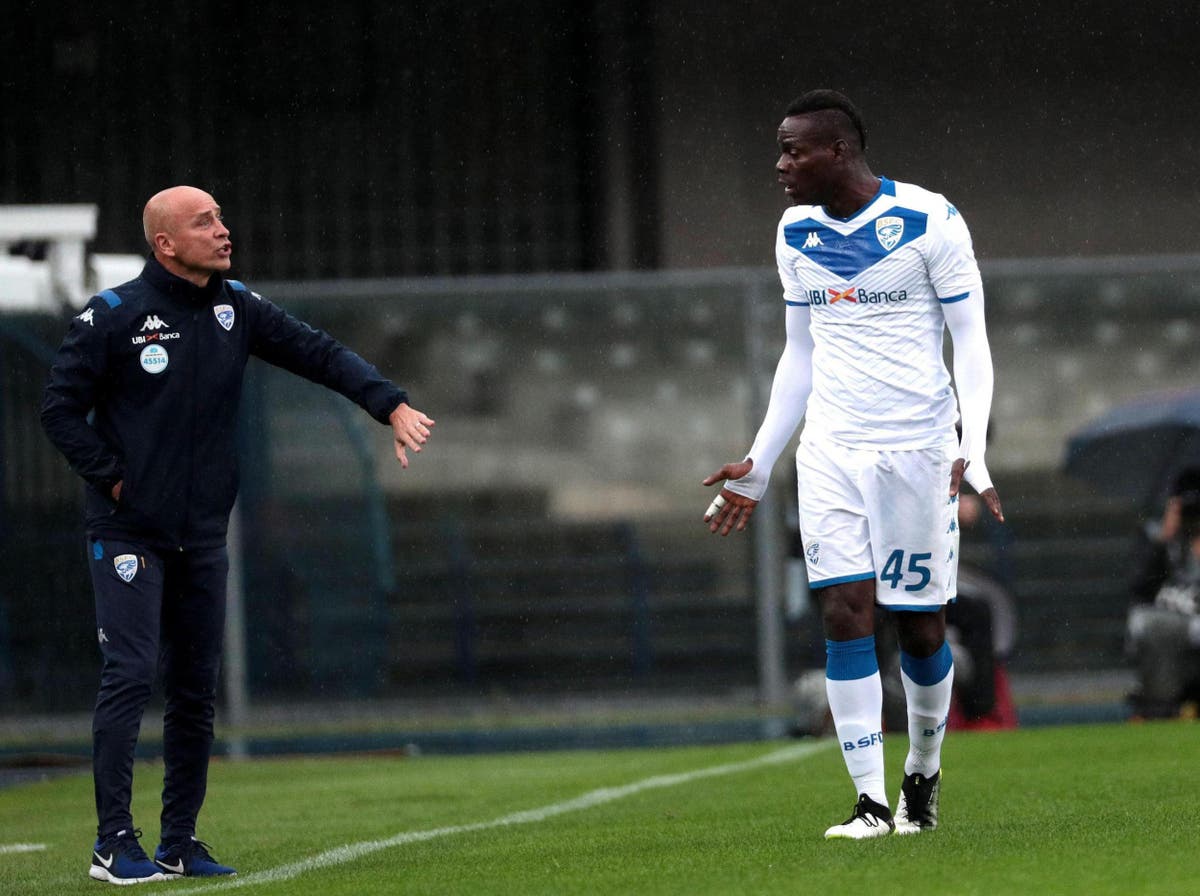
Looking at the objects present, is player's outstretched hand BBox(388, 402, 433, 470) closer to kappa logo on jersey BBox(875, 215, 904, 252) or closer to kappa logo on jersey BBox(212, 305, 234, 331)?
kappa logo on jersey BBox(212, 305, 234, 331)

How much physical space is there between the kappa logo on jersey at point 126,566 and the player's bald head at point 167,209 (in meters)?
0.84

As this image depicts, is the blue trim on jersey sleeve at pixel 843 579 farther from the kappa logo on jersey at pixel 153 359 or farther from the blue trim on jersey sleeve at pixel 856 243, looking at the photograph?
the kappa logo on jersey at pixel 153 359

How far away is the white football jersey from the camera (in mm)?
6320

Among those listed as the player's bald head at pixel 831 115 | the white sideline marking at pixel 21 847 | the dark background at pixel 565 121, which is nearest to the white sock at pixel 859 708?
the player's bald head at pixel 831 115

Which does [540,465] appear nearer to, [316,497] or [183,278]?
[316,497]

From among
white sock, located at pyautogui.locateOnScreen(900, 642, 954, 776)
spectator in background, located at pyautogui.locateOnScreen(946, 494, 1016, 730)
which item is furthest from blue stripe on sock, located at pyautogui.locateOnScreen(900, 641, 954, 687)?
spectator in background, located at pyautogui.locateOnScreen(946, 494, 1016, 730)

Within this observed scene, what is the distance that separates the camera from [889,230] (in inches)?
249

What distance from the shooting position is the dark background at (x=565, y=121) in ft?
55.8

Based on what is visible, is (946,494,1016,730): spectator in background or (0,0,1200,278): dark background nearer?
(946,494,1016,730): spectator in background

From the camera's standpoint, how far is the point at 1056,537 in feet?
48.3

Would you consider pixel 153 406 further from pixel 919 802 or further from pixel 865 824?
pixel 919 802

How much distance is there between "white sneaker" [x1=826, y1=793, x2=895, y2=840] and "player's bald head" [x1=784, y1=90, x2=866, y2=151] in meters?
1.76

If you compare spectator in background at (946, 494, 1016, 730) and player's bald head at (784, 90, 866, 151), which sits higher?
player's bald head at (784, 90, 866, 151)

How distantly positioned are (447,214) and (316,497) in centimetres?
300
